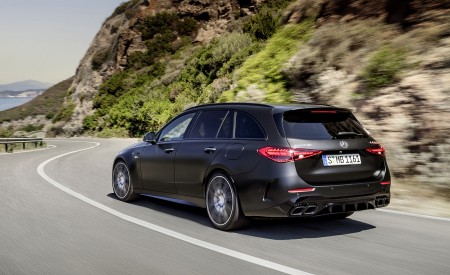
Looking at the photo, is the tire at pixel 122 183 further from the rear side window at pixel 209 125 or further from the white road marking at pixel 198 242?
the rear side window at pixel 209 125

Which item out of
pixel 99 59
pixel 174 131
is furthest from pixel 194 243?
pixel 99 59

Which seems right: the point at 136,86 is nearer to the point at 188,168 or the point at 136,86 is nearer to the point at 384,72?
the point at 384,72

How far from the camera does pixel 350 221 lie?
720 cm

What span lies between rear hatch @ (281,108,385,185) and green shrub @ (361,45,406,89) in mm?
5557

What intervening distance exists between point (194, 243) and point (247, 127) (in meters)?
1.52

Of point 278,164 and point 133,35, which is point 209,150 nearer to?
point 278,164

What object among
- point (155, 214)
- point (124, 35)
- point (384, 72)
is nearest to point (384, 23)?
point (384, 72)

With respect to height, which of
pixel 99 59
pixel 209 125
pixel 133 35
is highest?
pixel 133 35

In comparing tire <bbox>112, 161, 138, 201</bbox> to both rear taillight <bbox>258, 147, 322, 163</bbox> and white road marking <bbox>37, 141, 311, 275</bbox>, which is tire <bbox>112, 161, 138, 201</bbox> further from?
rear taillight <bbox>258, 147, 322, 163</bbox>

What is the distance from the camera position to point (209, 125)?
7391 millimetres

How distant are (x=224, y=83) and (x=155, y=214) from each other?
16.6m

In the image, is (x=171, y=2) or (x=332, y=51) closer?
(x=332, y=51)

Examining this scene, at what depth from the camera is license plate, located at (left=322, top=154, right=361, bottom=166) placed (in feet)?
20.0

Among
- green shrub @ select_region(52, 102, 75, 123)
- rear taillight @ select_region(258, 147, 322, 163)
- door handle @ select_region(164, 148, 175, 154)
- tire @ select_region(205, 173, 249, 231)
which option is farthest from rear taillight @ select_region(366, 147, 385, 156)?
green shrub @ select_region(52, 102, 75, 123)
